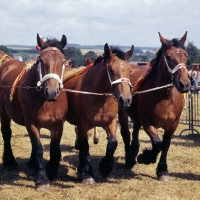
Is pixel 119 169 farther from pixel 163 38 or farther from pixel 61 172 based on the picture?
pixel 163 38

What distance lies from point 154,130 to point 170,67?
3.52 ft

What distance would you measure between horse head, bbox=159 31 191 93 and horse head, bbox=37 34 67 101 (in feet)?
5.43

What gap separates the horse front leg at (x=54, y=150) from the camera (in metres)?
6.30

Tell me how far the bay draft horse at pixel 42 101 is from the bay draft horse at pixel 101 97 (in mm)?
336

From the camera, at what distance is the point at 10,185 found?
6348 mm

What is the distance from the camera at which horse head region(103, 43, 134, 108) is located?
5.47 metres

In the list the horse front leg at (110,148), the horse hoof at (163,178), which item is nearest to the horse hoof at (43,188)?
the horse front leg at (110,148)

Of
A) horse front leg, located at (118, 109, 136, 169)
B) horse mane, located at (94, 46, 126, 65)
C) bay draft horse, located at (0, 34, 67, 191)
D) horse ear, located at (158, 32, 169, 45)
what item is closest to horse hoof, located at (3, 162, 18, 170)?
bay draft horse, located at (0, 34, 67, 191)

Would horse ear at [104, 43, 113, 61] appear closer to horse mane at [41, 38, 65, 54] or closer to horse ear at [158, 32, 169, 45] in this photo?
horse mane at [41, 38, 65, 54]

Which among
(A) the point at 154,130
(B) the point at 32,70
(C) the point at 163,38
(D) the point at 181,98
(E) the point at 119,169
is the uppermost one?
(C) the point at 163,38

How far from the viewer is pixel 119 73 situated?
5668mm

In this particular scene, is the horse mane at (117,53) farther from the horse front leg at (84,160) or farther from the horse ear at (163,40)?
the horse front leg at (84,160)

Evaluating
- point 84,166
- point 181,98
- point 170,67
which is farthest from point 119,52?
point 84,166

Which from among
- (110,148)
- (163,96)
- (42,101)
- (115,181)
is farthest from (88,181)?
(163,96)
